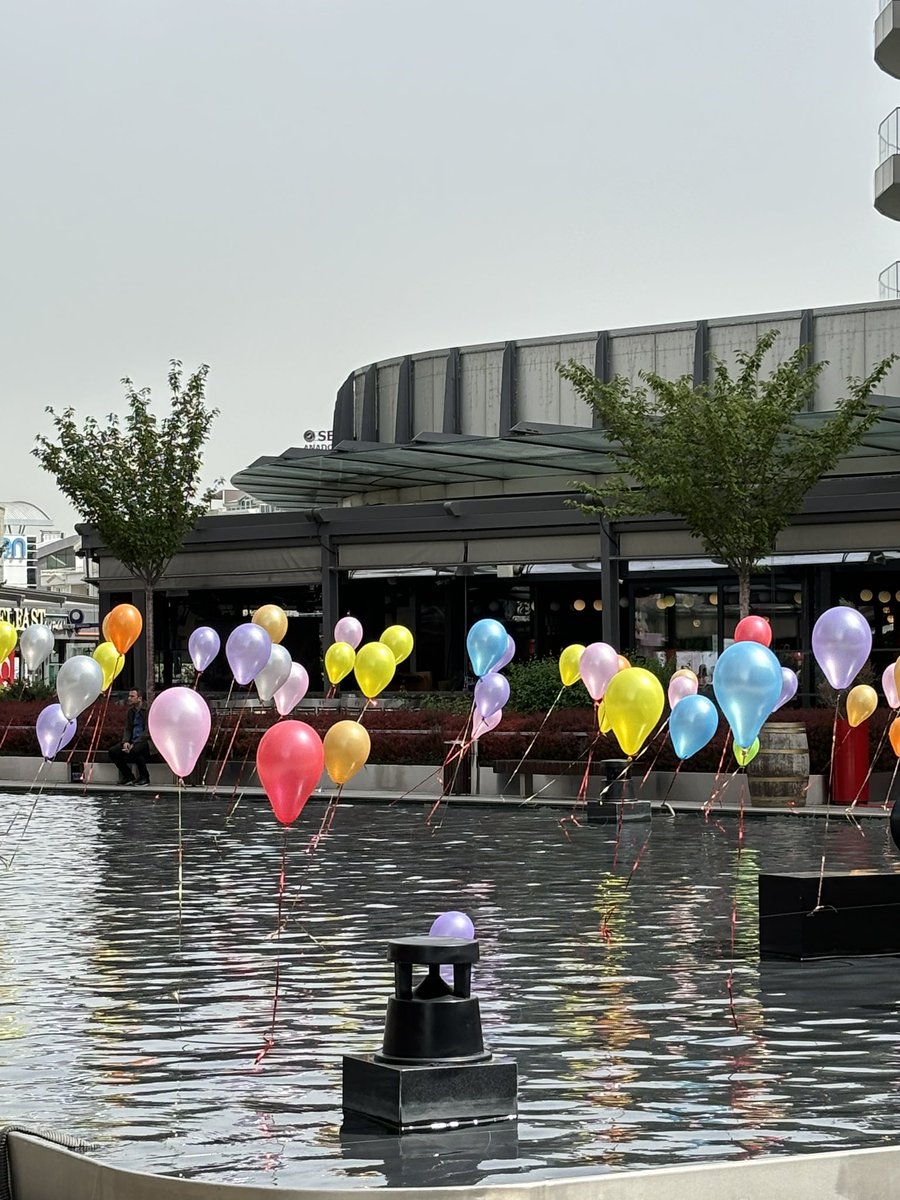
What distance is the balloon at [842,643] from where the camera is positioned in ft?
55.0

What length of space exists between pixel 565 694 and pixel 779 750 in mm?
6463

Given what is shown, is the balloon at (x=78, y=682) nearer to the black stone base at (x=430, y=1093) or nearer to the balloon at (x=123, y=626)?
the balloon at (x=123, y=626)

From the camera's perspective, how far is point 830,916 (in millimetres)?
12930

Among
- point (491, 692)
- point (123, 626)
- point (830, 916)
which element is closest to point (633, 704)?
point (830, 916)

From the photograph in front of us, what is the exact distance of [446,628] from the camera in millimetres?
44594

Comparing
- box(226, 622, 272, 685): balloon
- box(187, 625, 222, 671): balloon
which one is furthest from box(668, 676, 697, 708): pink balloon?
box(226, 622, 272, 685): balloon

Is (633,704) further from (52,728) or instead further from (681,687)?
(52,728)

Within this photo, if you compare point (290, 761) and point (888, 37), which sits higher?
point (888, 37)

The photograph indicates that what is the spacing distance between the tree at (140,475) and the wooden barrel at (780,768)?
18.5 metres

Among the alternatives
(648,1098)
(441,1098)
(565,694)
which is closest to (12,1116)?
(441,1098)

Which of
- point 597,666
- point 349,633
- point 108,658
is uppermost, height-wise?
point 349,633

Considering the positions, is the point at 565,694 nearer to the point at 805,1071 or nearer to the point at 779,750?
the point at 779,750

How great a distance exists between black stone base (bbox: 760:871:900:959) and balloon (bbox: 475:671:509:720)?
10532mm

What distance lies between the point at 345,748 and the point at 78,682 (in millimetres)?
5374
